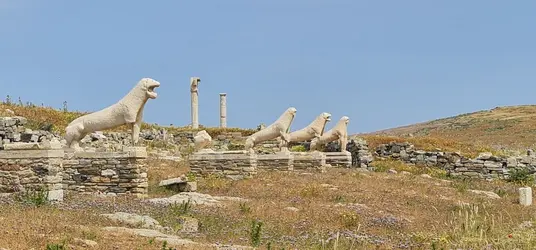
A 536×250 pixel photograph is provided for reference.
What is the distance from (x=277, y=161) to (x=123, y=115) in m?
8.89

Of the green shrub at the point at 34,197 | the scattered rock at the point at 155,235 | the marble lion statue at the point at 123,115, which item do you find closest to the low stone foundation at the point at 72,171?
the green shrub at the point at 34,197

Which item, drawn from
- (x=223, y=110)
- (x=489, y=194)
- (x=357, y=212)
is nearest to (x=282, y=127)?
(x=489, y=194)

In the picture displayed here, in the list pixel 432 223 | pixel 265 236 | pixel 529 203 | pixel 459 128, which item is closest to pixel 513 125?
pixel 459 128

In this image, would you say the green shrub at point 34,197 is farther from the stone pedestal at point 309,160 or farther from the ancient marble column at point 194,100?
the ancient marble column at point 194,100

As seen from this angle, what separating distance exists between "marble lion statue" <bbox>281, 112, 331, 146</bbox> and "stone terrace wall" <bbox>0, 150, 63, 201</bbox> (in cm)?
1480

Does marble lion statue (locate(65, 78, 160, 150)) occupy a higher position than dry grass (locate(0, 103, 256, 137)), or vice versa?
dry grass (locate(0, 103, 256, 137))

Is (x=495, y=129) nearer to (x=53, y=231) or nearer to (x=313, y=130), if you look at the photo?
(x=313, y=130)

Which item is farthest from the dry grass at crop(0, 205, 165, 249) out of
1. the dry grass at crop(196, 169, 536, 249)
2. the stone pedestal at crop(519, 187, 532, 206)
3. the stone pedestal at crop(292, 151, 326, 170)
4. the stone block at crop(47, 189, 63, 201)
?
the stone pedestal at crop(292, 151, 326, 170)

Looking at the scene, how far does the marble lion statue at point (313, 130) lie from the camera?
28828 mm

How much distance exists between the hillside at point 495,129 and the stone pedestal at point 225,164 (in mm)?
32480

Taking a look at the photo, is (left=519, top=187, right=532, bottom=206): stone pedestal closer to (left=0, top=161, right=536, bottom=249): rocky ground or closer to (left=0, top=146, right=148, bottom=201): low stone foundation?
(left=0, top=161, right=536, bottom=249): rocky ground

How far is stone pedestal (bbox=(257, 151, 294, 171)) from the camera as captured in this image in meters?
25.3

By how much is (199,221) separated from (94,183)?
18.5 feet

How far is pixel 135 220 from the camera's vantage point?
1156cm
